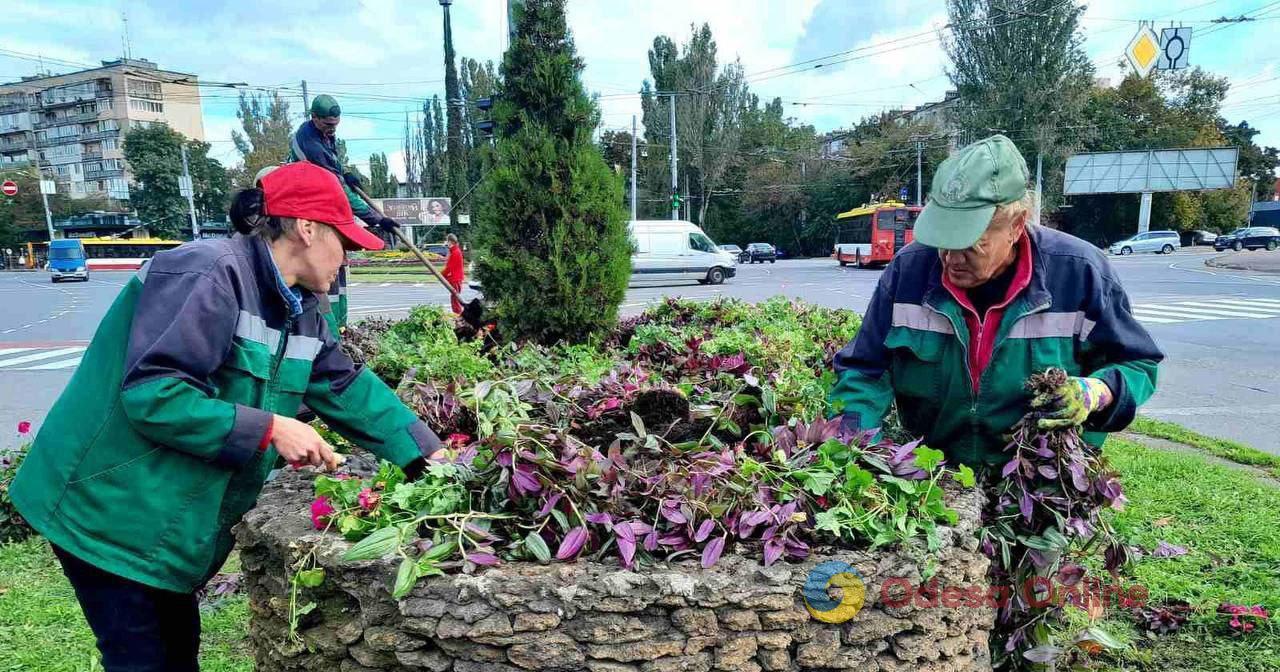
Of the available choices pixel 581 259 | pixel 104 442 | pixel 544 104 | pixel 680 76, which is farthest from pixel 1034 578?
pixel 680 76

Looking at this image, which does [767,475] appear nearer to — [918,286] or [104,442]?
[918,286]

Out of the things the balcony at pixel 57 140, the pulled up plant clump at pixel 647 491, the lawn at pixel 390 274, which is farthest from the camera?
the balcony at pixel 57 140

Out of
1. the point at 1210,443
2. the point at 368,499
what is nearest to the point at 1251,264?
the point at 1210,443

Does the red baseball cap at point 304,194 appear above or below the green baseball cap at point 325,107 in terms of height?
below

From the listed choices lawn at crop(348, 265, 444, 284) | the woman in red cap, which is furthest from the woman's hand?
lawn at crop(348, 265, 444, 284)

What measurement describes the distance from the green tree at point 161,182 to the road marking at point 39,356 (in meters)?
48.7

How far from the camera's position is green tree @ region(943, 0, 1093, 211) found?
34.1 metres

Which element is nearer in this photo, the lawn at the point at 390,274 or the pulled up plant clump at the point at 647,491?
the pulled up plant clump at the point at 647,491

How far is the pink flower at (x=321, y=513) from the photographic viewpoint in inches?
83.5

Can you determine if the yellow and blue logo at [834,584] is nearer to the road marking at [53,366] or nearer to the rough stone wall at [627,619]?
the rough stone wall at [627,619]

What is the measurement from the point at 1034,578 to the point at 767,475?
0.90 m

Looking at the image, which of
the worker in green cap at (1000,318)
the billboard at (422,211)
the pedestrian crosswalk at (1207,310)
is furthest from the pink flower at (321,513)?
the billboard at (422,211)

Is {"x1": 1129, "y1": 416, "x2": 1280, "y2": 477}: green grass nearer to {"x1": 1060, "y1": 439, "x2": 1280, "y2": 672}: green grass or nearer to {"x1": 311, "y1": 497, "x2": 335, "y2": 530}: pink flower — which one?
{"x1": 1060, "y1": 439, "x2": 1280, "y2": 672}: green grass

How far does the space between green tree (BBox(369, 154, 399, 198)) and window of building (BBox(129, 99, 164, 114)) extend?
1151 inches
